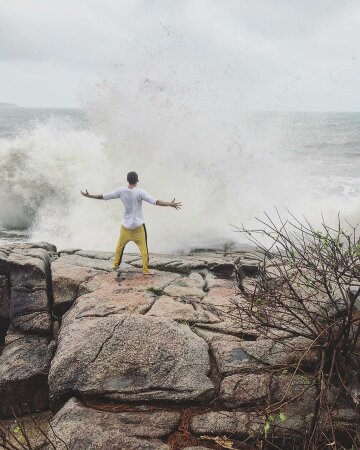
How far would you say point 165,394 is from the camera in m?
3.61

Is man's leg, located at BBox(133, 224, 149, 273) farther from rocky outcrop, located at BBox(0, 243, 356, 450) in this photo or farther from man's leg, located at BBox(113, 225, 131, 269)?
rocky outcrop, located at BBox(0, 243, 356, 450)

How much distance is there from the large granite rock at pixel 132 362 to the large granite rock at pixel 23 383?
0.55m

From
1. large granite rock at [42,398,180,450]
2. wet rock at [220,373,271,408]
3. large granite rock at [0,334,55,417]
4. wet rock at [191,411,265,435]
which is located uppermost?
wet rock at [220,373,271,408]

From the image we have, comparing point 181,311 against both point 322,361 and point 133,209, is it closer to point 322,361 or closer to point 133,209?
point 133,209

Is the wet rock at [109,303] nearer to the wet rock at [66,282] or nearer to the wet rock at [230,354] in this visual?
the wet rock at [66,282]

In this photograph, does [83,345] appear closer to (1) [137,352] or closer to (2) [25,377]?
(1) [137,352]

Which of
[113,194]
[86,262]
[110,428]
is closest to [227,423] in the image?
[110,428]

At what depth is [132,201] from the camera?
20.2ft

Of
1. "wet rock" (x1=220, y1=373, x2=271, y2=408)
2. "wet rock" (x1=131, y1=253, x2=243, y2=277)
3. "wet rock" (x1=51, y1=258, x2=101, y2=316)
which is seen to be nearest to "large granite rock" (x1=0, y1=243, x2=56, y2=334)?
"wet rock" (x1=51, y1=258, x2=101, y2=316)

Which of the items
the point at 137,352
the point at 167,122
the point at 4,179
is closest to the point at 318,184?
the point at 167,122

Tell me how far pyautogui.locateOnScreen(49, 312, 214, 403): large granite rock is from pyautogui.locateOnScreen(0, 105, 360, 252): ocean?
5549 millimetres

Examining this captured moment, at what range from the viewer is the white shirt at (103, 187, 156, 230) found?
615 cm

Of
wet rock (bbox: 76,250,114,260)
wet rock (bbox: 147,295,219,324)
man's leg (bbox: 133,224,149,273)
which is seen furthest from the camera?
wet rock (bbox: 76,250,114,260)

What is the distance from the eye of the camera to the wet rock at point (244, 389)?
3.54 m
